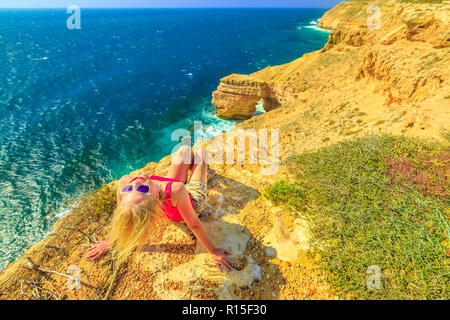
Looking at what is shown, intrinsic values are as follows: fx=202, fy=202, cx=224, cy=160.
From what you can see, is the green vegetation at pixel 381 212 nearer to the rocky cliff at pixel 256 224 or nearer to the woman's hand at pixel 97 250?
the rocky cliff at pixel 256 224

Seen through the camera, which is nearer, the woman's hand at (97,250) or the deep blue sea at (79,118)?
the woman's hand at (97,250)

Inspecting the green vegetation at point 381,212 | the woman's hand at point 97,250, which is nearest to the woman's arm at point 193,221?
the green vegetation at point 381,212

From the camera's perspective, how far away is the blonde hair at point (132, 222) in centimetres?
287

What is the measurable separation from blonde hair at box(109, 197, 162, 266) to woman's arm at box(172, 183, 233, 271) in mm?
490

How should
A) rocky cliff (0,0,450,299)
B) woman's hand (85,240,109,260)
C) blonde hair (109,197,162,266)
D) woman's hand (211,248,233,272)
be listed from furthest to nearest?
woman's hand (85,240,109,260)
woman's hand (211,248,233,272)
rocky cliff (0,0,450,299)
blonde hair (109,197,162,266)

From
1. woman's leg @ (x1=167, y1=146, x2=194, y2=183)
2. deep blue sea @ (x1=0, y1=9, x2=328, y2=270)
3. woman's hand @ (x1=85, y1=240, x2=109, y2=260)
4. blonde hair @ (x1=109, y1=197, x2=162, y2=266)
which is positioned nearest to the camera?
blonde hair @ (x1=109, y1=197, x2=162, y2=266)

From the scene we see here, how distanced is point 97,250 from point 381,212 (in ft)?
20.9

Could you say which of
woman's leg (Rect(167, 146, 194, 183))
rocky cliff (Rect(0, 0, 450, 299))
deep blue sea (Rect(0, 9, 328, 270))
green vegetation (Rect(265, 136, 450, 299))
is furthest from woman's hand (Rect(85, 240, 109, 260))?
deep blue sea (Rect(0, 9, 328, 270))

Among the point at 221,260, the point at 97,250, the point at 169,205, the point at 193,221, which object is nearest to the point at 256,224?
the point at 221,260

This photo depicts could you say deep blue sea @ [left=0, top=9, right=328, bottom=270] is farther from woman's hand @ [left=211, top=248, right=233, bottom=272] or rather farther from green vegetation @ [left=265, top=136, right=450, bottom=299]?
green vegetation @ [left=265, top=136, right=450, bottom=299]

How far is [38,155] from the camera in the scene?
1775 centimetres

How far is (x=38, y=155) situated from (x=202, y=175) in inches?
802

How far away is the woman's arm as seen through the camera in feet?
11.5
